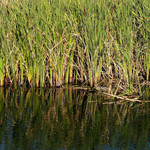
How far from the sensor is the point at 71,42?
19.5 feet

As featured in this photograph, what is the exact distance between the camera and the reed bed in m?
5.58

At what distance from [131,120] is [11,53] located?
2.32 m

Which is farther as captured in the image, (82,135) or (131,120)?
(131,120)

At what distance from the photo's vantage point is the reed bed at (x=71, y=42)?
5578mm

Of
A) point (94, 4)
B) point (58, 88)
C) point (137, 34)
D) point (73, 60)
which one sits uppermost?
point (94, 4)

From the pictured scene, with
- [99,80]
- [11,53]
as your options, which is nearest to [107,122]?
[99,80]

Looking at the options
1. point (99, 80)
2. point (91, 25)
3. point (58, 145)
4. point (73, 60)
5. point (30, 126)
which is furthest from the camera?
point (73, 60)

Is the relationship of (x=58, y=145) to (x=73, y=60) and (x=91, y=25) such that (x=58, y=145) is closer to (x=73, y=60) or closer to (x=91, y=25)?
(x=91, y=25)

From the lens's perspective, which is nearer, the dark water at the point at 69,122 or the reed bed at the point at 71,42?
A: the dark water at the point at 69,122

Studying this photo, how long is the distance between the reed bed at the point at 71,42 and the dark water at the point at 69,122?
0.39m

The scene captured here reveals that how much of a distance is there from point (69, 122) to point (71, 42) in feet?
6.55

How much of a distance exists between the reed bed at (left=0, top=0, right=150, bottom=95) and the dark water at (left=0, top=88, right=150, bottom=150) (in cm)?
39

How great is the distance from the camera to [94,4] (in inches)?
235

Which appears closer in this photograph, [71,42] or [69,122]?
[69,122]
